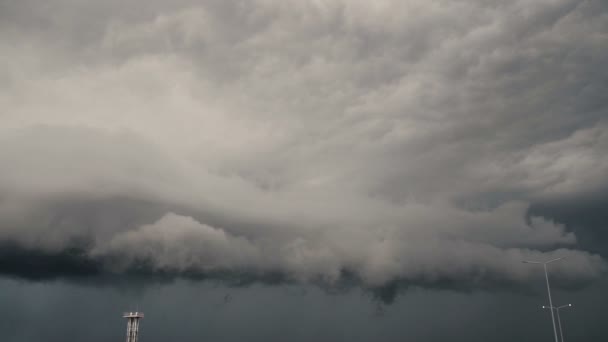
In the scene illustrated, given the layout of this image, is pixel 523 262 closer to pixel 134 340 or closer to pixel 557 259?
pixel 557 259

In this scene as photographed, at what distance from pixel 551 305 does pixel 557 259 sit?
9254 mm

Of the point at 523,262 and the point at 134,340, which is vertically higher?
the point at 523,262

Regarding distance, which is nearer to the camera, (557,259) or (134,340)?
(557,259)

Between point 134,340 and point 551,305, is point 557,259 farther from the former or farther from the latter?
point 134,340

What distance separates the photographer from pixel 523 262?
90.8m

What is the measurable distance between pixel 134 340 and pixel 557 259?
142 m

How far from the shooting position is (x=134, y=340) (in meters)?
181

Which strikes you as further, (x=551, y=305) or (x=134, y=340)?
(x=134, y=340)

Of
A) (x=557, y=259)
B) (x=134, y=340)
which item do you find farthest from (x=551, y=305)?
(x=134, y=340)

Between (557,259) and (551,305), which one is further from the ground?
(557,259)

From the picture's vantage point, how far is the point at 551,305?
311 feet

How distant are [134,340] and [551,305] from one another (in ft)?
452

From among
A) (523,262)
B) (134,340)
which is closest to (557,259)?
(523,262)
